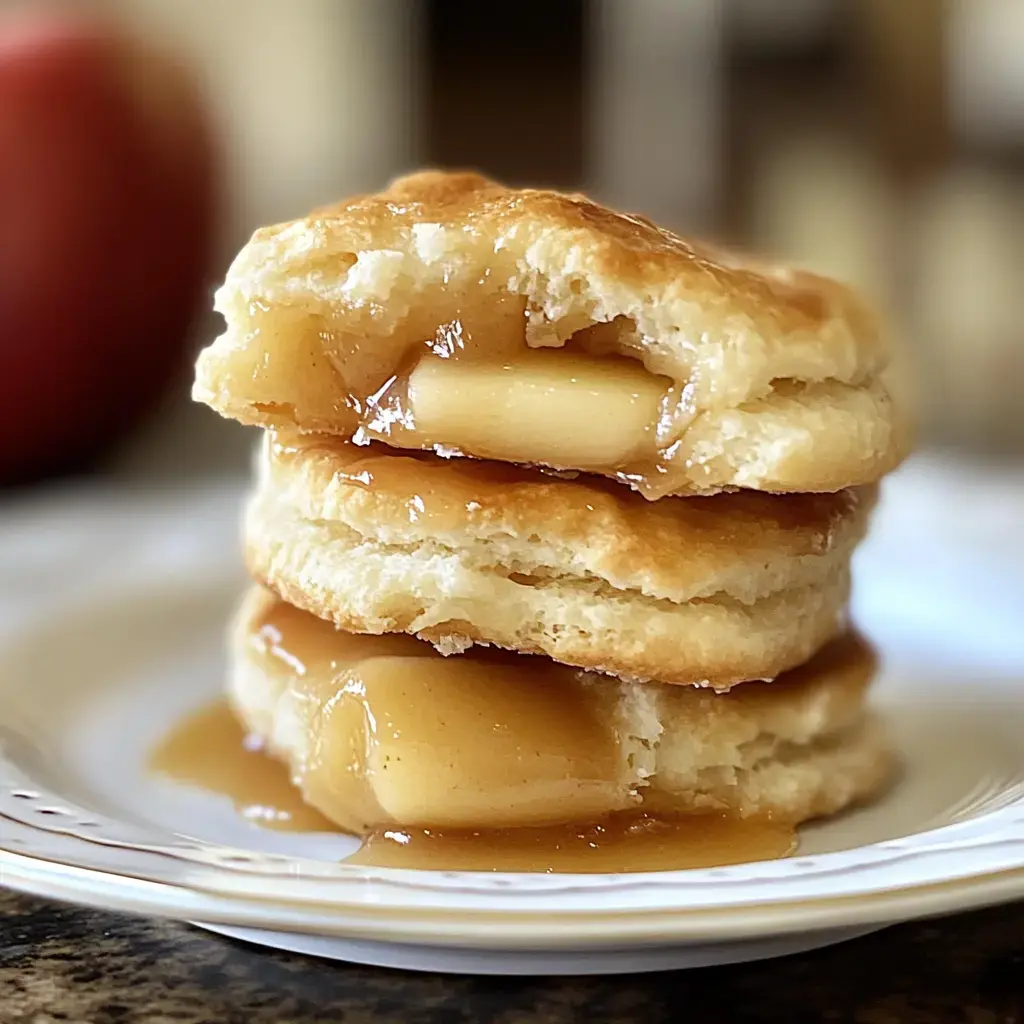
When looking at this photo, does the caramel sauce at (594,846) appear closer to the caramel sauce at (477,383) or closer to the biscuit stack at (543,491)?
the biscuit stack at (543,491)

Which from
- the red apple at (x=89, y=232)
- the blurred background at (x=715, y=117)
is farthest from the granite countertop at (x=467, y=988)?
the blurred background at (x=715, y=117)

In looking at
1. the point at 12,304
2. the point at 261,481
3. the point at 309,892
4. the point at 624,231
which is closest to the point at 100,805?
the point at 261,481

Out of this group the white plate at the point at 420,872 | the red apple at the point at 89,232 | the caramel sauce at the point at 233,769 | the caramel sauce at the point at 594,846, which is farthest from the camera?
the red apple at the point at 89,232

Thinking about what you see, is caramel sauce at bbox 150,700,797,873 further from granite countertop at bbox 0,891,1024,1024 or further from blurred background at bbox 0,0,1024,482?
blurred background at bbox 0,0,1024,482

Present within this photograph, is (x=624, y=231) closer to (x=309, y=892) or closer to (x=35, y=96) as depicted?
(x=309, y=892)

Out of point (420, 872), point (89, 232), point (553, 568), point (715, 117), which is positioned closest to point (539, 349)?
point (553, 568)

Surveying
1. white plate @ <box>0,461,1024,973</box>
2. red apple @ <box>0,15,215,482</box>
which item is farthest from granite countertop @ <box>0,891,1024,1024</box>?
red apple @ <box>0,15,215,482</box>
